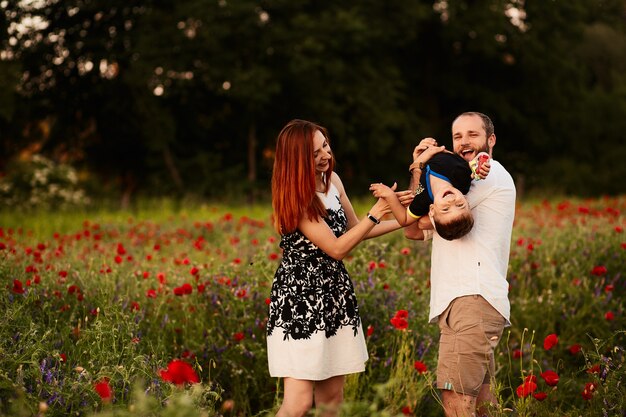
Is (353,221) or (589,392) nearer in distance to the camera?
(589,392)

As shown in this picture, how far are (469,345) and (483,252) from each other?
437mm

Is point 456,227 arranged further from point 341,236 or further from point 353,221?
point 353,221

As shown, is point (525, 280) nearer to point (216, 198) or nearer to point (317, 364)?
point (317, 364)

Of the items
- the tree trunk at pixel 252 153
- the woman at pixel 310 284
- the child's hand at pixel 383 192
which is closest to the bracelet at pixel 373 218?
the woman at pixel 310 284

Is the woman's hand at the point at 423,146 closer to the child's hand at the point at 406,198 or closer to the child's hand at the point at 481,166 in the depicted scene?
the child's hand at the point at 406,198

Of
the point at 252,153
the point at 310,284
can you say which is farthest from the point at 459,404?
the point at 252,153

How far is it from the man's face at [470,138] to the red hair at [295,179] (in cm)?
71

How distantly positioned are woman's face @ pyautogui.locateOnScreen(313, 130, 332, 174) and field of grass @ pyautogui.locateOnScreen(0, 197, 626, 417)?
1.06 meters

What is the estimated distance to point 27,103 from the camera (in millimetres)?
21016

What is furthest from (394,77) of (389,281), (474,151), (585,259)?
(474,151)

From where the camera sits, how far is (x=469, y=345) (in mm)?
3451

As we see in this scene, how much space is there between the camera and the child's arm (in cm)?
358

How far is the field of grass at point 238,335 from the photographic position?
10.8ft

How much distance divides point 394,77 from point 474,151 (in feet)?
68.7
